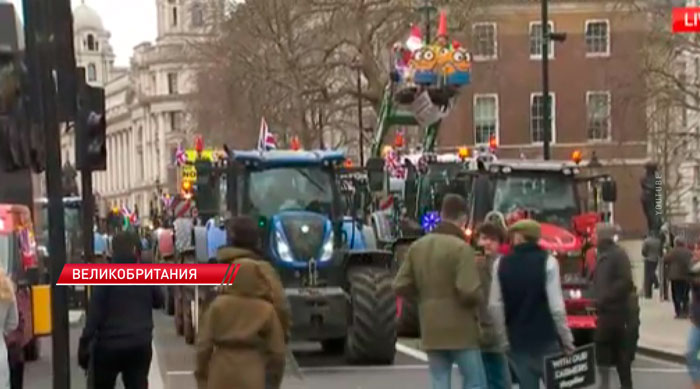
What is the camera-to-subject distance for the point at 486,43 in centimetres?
6788

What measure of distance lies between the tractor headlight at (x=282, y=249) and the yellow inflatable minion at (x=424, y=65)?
14.2 meters

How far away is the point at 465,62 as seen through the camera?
3431 cm

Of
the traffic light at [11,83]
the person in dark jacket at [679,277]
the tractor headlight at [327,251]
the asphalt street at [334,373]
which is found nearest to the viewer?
the asphalt street at [334,373]

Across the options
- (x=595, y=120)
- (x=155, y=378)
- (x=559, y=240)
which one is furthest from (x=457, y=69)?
(x=595, y=120)

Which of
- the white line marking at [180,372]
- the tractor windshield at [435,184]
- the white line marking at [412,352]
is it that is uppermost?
the tractor windshield at [435,184]

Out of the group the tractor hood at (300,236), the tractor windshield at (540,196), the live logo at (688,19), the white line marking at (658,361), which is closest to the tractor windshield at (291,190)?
the tractor hood at (300,236)

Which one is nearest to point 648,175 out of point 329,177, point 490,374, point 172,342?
point 329,177

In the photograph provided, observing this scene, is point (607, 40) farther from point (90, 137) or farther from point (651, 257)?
point (90, 137)

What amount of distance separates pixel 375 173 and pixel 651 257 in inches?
566

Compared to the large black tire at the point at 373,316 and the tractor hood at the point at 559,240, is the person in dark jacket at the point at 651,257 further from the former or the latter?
the large black tire at the point at 373,316

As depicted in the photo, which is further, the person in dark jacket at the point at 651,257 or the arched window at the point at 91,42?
the arched window at the point at 91,42

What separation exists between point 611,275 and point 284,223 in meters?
6.44

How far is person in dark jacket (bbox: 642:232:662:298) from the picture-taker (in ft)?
108

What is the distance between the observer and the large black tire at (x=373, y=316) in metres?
19.0
